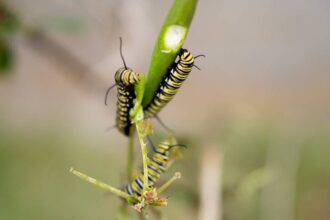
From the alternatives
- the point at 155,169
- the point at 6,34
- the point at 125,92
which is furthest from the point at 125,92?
the point at 6,34

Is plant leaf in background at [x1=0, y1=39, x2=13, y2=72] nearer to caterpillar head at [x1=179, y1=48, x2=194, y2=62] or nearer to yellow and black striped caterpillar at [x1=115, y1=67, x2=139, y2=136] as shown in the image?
yellow and black striped caterpillar at [x1=115, y1=67, x2=139, y2=136]

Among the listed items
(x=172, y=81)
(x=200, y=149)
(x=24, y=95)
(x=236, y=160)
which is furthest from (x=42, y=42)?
(x=24, y=95)

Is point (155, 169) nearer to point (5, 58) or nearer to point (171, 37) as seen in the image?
point (171, 37)

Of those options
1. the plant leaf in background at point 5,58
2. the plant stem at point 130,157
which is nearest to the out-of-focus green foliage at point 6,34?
the plant leaf in background at point 5,58

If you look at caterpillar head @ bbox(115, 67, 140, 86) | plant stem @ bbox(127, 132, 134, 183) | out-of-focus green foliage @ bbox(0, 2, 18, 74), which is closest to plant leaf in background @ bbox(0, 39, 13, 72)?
out-of-focus green foliage @ bbox(0, 2, 18, 74)

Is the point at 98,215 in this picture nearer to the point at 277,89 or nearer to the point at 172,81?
the point at 277,89

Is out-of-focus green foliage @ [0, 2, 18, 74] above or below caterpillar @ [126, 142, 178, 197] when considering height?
above

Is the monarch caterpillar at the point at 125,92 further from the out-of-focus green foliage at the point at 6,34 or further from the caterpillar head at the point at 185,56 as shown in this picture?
the out-of-focus green foliage at the point at 6,34
